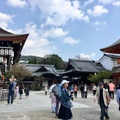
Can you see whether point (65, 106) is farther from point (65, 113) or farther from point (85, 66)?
point (85, 66)

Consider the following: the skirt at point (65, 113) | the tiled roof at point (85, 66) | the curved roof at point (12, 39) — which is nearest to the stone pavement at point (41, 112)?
the skirt at point (65, 113)

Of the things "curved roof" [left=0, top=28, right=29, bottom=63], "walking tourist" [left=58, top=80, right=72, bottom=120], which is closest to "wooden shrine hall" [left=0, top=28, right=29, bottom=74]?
"curved roof" [left=0, top=28, right=29, bottom=63]

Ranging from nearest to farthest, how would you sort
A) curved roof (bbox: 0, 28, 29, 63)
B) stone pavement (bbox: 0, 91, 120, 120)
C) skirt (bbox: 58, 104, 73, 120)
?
1. skirt (bbox: 58, 104, 73, 120)
2. stone pavement (bbox: 0, 91, 120, 120)
3. curved roof (bbox: 0, 28, 29, 63)

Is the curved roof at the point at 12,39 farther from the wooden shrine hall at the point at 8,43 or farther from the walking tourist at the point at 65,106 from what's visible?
the walking tourist at the point at 65,106

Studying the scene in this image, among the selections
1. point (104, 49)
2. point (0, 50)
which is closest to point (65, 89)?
point (104, 49)

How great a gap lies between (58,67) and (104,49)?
69.7 metres

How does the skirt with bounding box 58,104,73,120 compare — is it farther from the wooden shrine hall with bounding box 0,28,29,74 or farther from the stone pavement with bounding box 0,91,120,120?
the wooden shrine hall with bounding box 0,28,29,74

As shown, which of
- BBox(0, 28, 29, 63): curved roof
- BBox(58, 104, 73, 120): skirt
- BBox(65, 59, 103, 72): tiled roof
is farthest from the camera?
BBox(65, 59, 103, 72): tiled roof

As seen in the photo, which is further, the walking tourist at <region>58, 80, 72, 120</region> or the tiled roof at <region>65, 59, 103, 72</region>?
the tiled roof at <region>65, 59, 103, 72</region>

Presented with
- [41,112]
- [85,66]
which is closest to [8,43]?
[41,112]

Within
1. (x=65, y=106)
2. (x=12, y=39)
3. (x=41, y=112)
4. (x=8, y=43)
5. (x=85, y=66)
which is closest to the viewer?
(x=65, y=106)

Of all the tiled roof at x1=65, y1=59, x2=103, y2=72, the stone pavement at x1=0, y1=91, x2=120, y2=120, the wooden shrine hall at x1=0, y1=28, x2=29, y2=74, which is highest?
the tiled roof at x1=65, y1=59, x2=103, y2=72

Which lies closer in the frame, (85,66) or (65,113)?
(65,113)

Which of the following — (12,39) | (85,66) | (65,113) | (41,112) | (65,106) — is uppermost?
(85,66)
